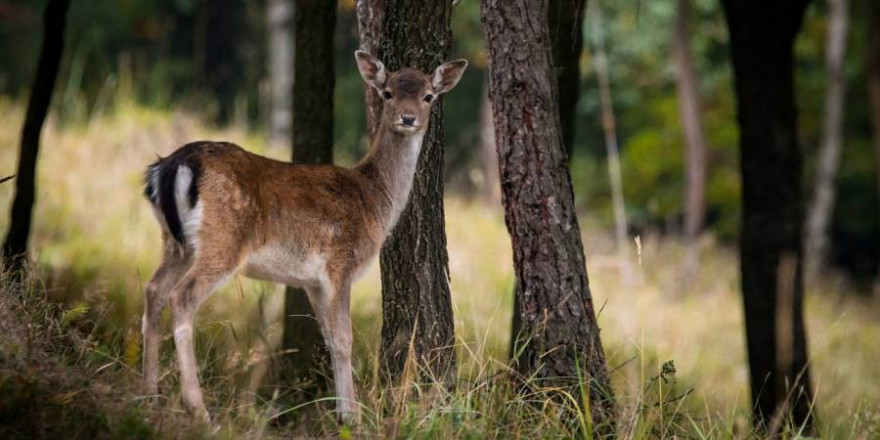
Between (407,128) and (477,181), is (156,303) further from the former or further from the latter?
(477,181)

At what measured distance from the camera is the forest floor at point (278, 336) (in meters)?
5.05

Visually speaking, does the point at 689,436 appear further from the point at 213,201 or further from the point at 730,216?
the point at 730,216

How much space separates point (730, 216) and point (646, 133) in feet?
8.68

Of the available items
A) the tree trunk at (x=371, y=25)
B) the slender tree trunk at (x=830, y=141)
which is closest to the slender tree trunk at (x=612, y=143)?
the slender tree trunk at (x=830, y=141)

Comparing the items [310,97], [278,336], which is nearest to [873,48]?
[310,97]

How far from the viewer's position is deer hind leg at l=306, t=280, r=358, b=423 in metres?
6.07

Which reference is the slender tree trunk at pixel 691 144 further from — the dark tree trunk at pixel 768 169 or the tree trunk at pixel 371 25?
the tree trunk at pixel 371 25

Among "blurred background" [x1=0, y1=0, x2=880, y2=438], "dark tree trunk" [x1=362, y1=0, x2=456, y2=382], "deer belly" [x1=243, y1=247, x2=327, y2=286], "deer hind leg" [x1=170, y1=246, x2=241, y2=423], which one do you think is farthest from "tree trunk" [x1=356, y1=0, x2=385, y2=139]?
"deer hind leg" [x1=170, y1=246, x2=241, y2=423]

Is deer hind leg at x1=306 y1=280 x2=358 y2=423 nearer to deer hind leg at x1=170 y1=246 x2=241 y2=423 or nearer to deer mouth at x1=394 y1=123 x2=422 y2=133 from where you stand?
deer hind leg at x1=170 y1=246 x2=241 y2=423

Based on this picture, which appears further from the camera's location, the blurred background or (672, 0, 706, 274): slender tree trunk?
(672, 0, 706, 274): slender tree trunk

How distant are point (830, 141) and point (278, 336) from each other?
1326 cm

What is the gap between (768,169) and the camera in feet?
28.2

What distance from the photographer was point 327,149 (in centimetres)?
792

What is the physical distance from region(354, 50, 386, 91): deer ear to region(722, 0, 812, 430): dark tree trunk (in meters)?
3.31
